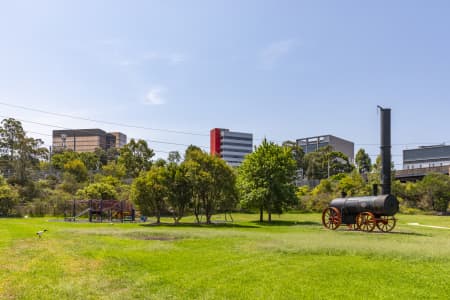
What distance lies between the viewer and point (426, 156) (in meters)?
156

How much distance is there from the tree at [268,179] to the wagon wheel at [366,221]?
44.0 feet

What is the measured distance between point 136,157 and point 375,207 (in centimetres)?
7012

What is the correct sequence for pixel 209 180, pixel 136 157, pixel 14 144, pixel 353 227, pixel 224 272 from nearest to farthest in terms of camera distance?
pixel 224 272, pixel 353 227, pixel 209 180, pixel 14 144, pixel 136 157

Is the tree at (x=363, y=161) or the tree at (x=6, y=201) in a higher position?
the tree at (x=363, y=161)

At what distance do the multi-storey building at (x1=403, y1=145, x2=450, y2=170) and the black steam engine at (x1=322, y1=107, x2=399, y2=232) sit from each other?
131 m

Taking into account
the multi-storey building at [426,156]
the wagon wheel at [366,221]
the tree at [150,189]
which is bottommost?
the wagon wheel at [366,221]

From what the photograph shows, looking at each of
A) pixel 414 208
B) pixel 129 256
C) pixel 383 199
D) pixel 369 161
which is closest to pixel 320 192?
pixel 414 208

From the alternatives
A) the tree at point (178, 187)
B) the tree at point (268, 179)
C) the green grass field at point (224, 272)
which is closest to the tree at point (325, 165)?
the tree at point (268, 179)

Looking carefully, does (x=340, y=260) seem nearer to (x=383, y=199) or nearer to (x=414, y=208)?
(x=383, y=199)

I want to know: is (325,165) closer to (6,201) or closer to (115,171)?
(115,171)

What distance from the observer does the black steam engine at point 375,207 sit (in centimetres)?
2721

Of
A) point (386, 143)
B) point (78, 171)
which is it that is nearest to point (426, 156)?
point (78, 171)

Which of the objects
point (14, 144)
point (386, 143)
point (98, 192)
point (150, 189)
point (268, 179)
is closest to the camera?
point (386, 143)

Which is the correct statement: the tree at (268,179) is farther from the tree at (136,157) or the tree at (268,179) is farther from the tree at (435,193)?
the tree at (136,157)
